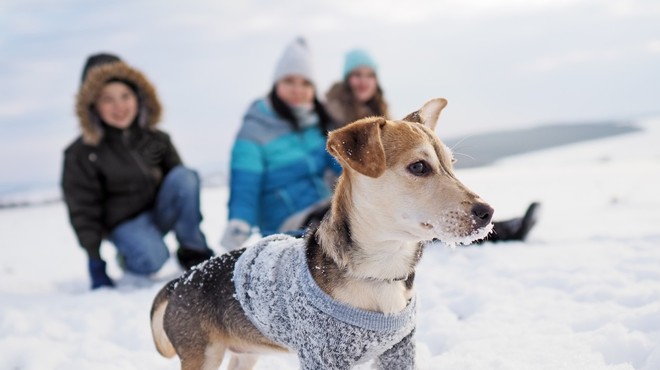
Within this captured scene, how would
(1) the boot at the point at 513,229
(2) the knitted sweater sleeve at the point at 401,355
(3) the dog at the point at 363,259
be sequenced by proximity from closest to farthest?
(3) the dog at the point at 363,259, (2) the knitted sweater sleeve at the point at 401,355, (1) the boot at the point at 513,229

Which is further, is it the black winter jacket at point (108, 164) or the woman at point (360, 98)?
the woman at point (360, 98)

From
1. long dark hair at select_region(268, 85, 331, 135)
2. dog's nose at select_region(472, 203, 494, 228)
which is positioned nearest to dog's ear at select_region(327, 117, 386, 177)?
dog's nose at select_region(472, 203, 494, 228)

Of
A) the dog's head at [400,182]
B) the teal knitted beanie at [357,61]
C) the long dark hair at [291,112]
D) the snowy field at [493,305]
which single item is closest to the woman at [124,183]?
the snowy field at [493,305]

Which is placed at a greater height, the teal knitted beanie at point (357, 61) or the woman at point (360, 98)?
the teal knitted beanie at point (357, 61)

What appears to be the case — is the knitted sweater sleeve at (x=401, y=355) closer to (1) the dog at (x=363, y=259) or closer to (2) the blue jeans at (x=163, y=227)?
(1) the dog at (x=363, y=259)

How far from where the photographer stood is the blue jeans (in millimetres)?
5602

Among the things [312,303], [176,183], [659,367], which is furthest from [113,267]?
[659,367]

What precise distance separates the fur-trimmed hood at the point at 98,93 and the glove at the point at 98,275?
123cm

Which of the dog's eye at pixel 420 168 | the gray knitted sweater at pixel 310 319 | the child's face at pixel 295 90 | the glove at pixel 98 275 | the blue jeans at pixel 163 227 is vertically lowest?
the glove at pixel 98 275

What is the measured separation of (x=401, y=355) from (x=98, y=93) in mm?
4486

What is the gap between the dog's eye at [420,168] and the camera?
7.72 ft

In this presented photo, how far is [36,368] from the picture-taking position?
3.57 m

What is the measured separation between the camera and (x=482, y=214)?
2.14m

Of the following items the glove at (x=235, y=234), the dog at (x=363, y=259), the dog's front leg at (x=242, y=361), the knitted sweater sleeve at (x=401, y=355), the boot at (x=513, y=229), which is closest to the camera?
the dog at (x=363, y=259)
